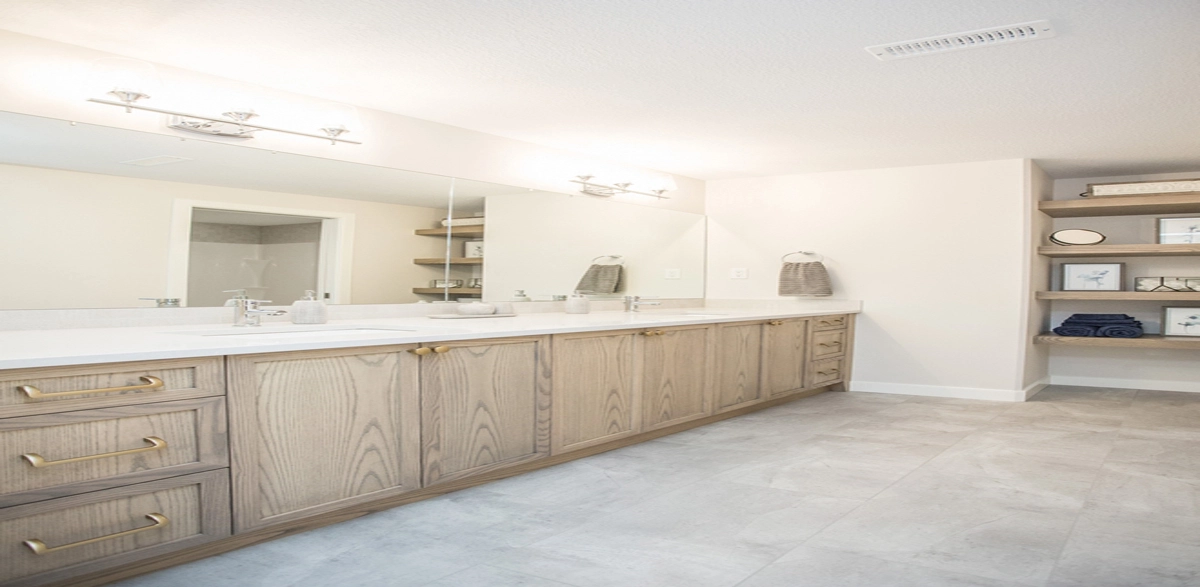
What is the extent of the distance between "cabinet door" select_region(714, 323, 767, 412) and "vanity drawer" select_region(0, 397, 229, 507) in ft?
9.23

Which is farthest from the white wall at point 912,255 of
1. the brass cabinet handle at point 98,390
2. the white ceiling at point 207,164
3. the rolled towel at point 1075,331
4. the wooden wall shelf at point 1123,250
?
the brass cabinet handle at point 98,390

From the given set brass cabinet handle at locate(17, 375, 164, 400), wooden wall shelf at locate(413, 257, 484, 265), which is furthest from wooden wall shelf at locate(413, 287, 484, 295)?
brass cabinet handle at locate(17, 375, 164, 400)

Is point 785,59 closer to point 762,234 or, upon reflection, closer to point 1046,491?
point 1046,491

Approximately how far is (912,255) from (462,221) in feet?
10.9

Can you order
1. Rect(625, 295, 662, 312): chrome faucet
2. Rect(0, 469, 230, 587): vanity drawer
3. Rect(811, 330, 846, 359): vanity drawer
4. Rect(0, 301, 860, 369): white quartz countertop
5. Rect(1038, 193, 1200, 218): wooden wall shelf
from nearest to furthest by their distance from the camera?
Rect(0, 469, 230, 587): vanity drawer < Rect(0, 301, 860, 369): white quartz countertop < Rect(625, 295, 662, 312): chrome faucet < Rect(1038, 193, 1200, 218): wooden wall shelf < Rect(811, 330, 846, 359): vanity drawer

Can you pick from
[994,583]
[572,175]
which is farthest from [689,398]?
[994,583]

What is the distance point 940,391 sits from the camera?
562 centimetres

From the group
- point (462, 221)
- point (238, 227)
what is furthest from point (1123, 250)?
point (238, 227)

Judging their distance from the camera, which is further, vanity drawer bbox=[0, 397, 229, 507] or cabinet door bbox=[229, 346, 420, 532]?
cabinet door bbox=[229, 346, 420, 532]

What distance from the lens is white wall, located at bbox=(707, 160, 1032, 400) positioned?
5.36 meters

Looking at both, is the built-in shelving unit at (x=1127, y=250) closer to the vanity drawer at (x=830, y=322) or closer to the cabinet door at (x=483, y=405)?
the vanity drawer at (x=830, y=322)

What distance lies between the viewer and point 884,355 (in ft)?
19.2

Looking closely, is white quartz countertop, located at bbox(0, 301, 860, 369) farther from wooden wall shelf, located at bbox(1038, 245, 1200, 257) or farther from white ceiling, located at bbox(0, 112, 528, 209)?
wooden wall shelf, located at bbox(1038, 245, 1200, 257)

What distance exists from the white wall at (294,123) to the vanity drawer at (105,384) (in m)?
1.24
